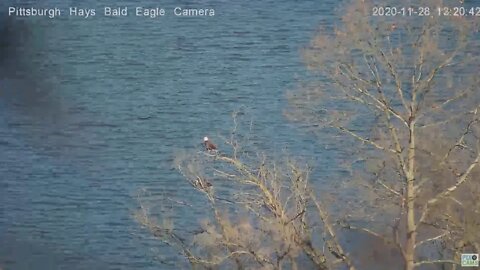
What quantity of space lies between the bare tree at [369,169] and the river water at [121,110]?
293 mm

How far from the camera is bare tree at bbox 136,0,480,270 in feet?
Result: 20.5

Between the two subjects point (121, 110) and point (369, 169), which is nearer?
point (369, 169)

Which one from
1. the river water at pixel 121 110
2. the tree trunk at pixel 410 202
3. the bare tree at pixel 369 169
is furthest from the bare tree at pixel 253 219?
the tree trunk at pixel 410 202

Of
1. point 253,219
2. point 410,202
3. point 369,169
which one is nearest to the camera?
point 410,202

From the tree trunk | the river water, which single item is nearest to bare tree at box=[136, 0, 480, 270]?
the tree trunk

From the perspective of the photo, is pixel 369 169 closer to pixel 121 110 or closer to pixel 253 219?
pixel 253 219

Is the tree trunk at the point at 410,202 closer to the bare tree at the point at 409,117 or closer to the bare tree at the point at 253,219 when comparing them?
the bare tree at the point at 409,117

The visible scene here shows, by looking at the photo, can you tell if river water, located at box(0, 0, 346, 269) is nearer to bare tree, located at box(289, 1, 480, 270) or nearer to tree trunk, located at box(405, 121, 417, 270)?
bare tree, located at box(289, 1, 480, 270)

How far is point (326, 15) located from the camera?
26.0ft

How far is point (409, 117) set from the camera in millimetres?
6125

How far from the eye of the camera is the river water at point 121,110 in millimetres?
8039

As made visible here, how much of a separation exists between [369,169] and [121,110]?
2760 millimetres

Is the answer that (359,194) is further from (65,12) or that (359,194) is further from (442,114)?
(65,12)

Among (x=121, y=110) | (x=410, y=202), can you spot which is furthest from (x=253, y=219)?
(x=121, y=110)
